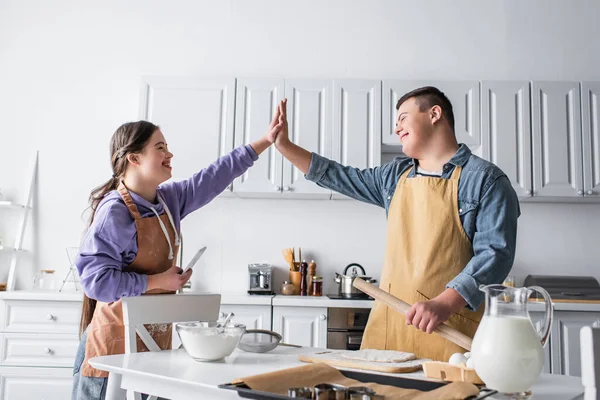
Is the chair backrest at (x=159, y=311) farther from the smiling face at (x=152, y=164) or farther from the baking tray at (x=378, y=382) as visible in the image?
the baking tray at (x=378, y=382)

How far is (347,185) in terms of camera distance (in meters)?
2.25

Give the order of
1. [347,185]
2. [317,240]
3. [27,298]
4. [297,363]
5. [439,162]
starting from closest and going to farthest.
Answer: [297,363] → [439,162] → [347,185] → [27,298] → [317,240]

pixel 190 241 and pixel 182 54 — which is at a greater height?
pixel 182 54

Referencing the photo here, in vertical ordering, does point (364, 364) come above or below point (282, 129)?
below

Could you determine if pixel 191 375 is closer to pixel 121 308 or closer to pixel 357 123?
pixel 121 308

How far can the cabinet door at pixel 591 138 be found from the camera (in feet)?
11.4

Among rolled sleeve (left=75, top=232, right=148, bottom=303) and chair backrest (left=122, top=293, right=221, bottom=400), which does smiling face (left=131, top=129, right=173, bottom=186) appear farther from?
chair backrest (left=122, top=293, right=221, bottom=400)

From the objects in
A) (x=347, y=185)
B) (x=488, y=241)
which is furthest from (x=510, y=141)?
(x=488, y=241)

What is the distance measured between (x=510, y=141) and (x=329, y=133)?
1.12 m

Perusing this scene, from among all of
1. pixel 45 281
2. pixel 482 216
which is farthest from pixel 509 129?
pixel 45 281

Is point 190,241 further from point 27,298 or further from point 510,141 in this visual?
point 510,141

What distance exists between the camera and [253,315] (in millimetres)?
3203

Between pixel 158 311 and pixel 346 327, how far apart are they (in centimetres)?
171

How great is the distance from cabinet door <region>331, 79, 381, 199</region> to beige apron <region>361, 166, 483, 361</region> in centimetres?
157
